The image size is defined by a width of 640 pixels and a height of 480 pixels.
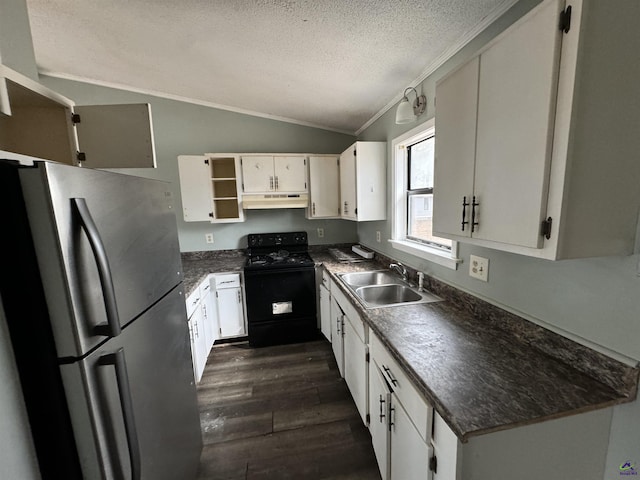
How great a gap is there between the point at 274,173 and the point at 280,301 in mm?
1423

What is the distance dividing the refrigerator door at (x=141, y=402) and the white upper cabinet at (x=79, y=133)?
0.76 m

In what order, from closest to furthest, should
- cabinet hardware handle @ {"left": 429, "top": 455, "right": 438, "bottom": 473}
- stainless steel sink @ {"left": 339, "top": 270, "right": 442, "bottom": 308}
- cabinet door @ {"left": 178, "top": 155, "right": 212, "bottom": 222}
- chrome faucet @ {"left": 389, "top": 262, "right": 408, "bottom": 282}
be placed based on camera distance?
cabinet hardware handle @ {"left": 429, "top": 455, "right": 438, "bottom": 473} < stainless steel sink @ {"left": 339, "top": 270, "right": 442, "bottom": 308} < chrome faucet @ {"left": 389, "top": 262, "right": 408, "bottom": 282} < cabinet door @ {"left": 178, "top": 155, "right": 212, "bottom": 222}

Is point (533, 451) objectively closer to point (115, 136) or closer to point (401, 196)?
point (401, 196)

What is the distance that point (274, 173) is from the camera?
2.91 metres

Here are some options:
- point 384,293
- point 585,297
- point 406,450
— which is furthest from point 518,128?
point 384,293

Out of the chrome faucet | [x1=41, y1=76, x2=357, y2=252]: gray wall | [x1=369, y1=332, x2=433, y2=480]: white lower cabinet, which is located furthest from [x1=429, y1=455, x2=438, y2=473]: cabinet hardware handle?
[x1=41, y1=76, x2=357, y2=252]: gray wall

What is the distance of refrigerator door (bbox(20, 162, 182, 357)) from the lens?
0.62m

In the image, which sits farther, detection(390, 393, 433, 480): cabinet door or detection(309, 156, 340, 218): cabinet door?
detection(309, 156, 340, 218): cabinet door

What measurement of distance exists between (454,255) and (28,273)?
1759 millimetres

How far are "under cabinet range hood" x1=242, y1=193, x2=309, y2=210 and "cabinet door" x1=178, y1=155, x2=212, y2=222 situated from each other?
41cm

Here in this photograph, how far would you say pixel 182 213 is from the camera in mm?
3012

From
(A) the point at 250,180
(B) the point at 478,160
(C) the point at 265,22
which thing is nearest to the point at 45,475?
(B) the point at 478,160

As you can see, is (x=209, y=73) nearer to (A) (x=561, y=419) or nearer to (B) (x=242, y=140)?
(B) (x=242, y=140)

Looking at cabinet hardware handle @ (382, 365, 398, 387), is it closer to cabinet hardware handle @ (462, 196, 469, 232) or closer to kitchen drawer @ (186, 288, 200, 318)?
cabinet hardware handle @ (462, 196, 469, 232)
